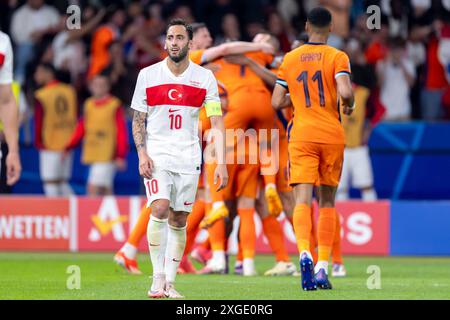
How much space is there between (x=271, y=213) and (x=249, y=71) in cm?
168

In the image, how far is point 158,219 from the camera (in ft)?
32.1

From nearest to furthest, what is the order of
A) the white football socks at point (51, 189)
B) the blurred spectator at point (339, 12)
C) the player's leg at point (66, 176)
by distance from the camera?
the white football socks at point (51, 189) < the player's leg at point (66, 176) < the blurred spectator at point (339, 12)

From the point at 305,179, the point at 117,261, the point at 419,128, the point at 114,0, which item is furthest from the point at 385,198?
the point at 305,179

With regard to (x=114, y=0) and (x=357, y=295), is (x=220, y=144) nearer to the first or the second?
(x=357, y=295)

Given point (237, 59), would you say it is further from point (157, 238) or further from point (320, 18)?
point (157, 238)

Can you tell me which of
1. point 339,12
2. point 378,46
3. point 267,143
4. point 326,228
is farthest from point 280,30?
point 326,228

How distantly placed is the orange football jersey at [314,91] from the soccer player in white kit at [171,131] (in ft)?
3.38

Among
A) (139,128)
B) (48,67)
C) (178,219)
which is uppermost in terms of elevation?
(48,67)

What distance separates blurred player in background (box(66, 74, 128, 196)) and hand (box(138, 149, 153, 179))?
9.54 meters

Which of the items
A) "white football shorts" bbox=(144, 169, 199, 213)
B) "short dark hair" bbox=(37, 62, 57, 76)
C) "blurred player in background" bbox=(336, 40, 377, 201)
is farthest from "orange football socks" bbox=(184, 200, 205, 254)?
"short dark hair" bbox=(37, 62, 57, 76)

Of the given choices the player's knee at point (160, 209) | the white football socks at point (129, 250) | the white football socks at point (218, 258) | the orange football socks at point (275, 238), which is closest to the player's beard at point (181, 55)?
the player's knee at point (160, 209)

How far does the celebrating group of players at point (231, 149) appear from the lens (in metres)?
9.85

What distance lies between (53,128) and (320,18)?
10.2 m

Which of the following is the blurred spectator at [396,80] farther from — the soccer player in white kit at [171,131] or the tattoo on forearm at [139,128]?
the tattoo on forearm at [139,128]
